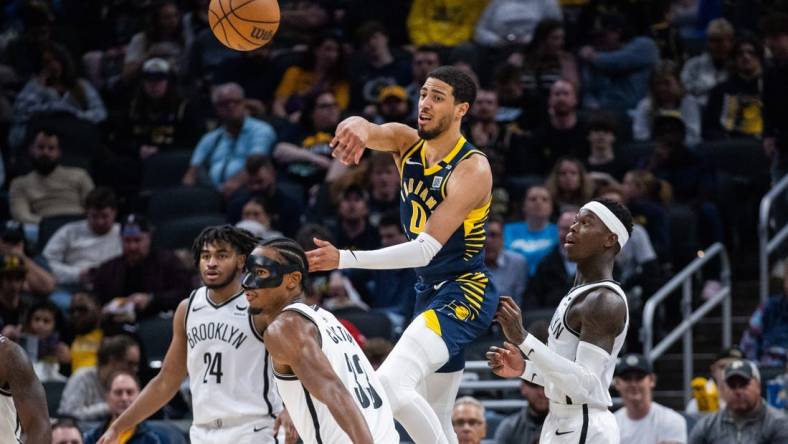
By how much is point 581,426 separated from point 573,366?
0.41 m

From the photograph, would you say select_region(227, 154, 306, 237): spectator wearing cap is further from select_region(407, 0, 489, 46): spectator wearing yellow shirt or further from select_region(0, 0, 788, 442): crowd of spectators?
select_region(407, 0, 489, 46): spectator wearing yellow shirt

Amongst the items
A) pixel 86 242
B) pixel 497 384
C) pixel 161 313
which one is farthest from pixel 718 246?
pixel 86 242

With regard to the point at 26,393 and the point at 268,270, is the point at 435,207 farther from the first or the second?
the point at 26,393

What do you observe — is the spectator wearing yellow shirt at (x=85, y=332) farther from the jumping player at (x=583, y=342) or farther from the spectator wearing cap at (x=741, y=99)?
the spectator wearing cap at (x=741, y=99)

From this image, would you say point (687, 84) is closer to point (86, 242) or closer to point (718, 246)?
point (718, 246)

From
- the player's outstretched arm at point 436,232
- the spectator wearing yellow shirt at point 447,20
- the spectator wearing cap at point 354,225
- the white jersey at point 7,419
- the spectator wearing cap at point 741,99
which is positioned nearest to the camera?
the white jersey at point 7,419

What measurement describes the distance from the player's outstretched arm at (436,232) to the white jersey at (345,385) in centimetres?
38

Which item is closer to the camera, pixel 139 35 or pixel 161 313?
pixel 161 313

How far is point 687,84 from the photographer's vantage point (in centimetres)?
1719

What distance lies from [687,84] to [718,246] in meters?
3.21

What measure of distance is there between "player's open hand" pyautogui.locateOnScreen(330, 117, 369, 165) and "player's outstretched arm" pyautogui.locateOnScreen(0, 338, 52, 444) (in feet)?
6.53

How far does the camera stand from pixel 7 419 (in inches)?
Answer: 324

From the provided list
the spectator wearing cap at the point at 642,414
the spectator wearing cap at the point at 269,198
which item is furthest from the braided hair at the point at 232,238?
the spectator wearing cap at the point at 269,198

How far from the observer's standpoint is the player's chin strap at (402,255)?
27.7ft
